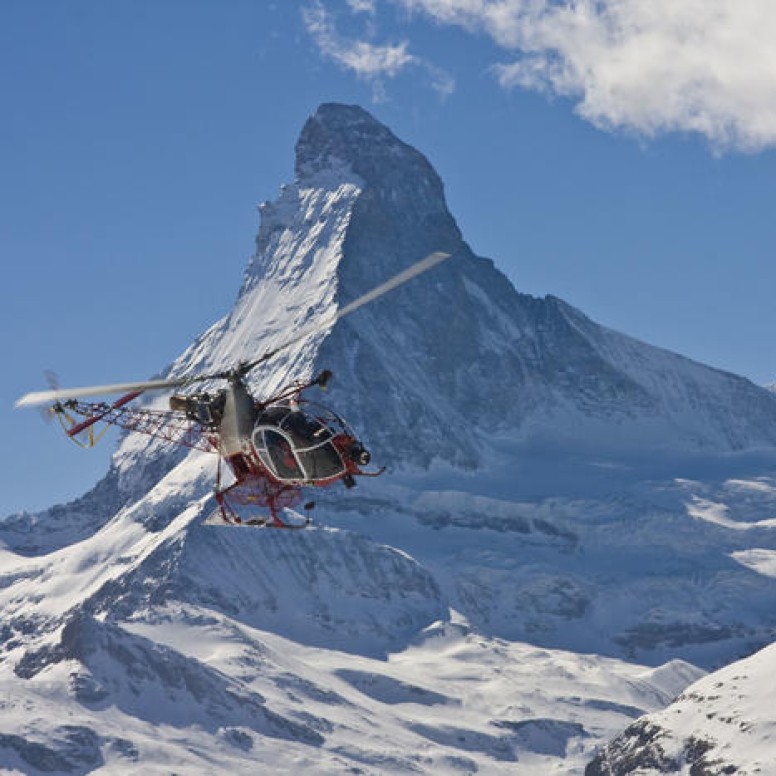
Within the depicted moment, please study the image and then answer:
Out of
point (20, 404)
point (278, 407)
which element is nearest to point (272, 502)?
point (278, 407)

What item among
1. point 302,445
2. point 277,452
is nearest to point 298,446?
point 302,445

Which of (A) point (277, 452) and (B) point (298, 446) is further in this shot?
(A) point (277, 452)

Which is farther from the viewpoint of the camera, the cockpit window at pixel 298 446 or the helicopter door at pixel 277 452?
the helicopter door at pixel 277 452

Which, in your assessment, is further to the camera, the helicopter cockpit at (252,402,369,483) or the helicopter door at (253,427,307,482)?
the helicopter door at (253,427,307,482)

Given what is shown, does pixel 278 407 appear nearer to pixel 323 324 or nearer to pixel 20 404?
pixel 323 324

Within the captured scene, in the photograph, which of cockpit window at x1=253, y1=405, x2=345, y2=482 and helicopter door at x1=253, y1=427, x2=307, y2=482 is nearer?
cockpit window at x1=253, y1=405, x2=345, y2=482

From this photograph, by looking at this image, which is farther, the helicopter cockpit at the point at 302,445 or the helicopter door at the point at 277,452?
the helicopter door at the point at 277,452

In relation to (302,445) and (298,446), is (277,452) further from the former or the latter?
(302,445)

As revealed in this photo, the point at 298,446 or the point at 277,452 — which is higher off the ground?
the point at 298,446
